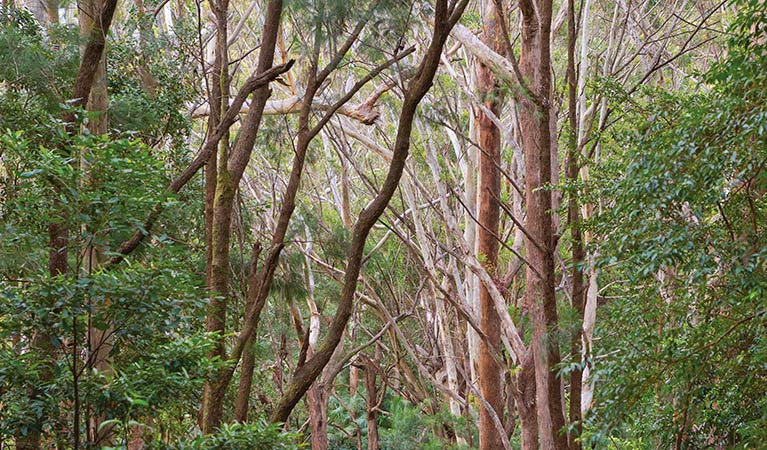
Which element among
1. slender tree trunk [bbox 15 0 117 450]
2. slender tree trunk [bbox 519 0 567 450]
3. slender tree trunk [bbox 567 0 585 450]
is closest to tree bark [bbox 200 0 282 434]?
slender tree trunk [bbox 15 0 117 450]

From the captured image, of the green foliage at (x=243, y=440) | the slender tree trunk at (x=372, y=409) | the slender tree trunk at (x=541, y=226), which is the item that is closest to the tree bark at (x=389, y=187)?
the slender tree trunk at (x=541, y=226)

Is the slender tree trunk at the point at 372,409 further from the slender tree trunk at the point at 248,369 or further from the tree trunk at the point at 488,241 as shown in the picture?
the slender tree trunk at the point at 248,369

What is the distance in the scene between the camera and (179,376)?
4.14m

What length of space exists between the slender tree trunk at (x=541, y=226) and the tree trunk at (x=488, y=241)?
8.00 ft

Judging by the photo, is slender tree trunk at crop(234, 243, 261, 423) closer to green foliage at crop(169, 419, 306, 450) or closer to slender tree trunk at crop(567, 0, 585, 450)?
green foliage at crop(169, 419, 306, 450)

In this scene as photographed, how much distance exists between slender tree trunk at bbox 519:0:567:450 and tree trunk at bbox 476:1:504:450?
244 cm

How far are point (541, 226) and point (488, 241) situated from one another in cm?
325

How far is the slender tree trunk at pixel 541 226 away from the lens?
227 inches

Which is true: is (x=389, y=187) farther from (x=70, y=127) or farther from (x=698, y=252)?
(x=70, y=127)

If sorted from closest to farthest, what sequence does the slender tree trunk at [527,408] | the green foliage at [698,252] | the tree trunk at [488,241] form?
the green foliage at [698,252]
the slender tree trunk at [527,408]
the tree trunk at [488,241]

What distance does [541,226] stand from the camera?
6.00 metres

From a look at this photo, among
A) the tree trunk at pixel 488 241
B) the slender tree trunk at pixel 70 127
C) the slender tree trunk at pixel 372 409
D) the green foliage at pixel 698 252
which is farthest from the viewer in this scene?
the slender tree trunk at pixel 372 409

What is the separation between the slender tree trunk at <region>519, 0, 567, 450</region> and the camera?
577 centimetres

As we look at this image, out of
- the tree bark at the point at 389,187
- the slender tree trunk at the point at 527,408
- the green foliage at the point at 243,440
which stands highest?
the tree bark at the point at 389,187
